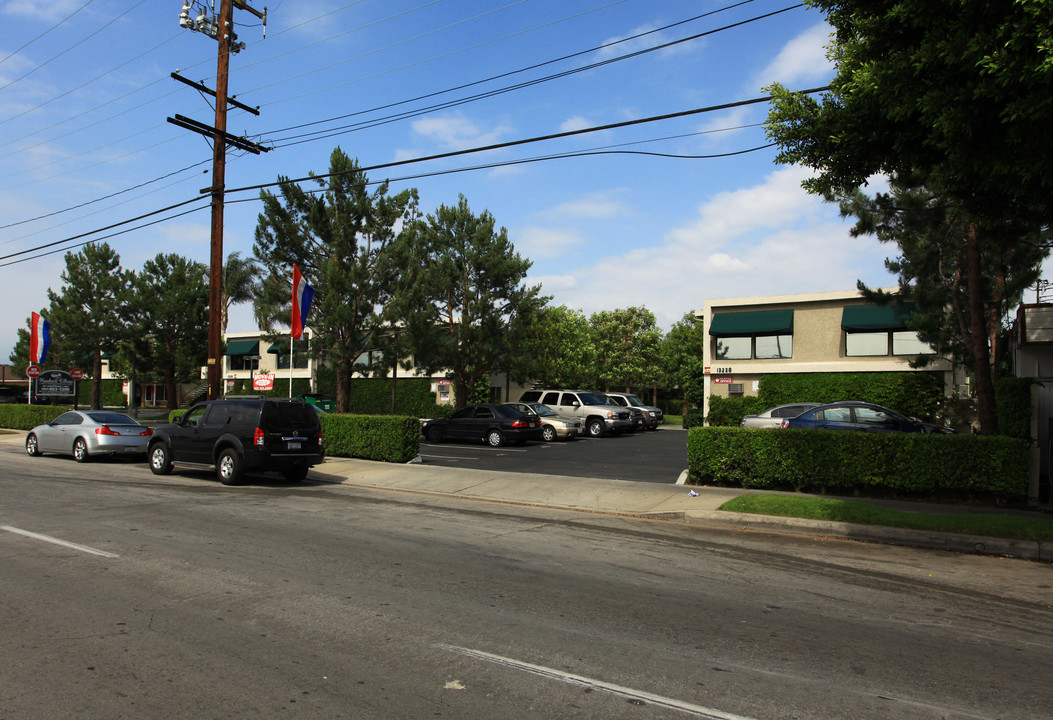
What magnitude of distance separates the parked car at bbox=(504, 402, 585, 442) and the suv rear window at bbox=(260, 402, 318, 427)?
39.3ft

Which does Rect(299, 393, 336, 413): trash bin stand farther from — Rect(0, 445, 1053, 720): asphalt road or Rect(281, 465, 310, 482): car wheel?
Rect(0, 445, 1053, 720): asphalt road

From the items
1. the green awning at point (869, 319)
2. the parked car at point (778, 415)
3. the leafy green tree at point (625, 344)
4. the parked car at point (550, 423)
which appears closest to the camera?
the parked car at point (778, 415)

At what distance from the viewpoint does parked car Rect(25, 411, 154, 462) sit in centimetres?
1800

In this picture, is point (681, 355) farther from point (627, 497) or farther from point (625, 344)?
point (627, 497)

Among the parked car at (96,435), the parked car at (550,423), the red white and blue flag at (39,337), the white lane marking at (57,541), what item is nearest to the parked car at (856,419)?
the parked car at (550,423)

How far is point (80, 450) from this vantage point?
59.7 feet

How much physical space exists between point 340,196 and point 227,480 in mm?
13141

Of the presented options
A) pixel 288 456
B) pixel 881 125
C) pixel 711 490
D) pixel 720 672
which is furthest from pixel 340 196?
pixel 720 672

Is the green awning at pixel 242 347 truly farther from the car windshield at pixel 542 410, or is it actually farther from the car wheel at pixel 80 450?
the car wheel at pixel 80 450

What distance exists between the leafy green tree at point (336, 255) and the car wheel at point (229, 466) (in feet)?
32.0

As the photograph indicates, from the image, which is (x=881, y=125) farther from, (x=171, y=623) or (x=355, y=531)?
(x=171, y=623)

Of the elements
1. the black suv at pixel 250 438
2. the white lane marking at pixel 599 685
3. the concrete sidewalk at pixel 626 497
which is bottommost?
the concrete sidewalk at pixel 626 497

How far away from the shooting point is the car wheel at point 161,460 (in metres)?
15.5

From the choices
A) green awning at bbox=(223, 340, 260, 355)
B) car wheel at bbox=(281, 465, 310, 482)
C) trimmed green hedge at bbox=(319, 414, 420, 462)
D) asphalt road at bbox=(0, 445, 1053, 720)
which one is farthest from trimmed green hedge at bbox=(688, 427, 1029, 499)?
green awning at bbox=(223, 340, 260, 355)
